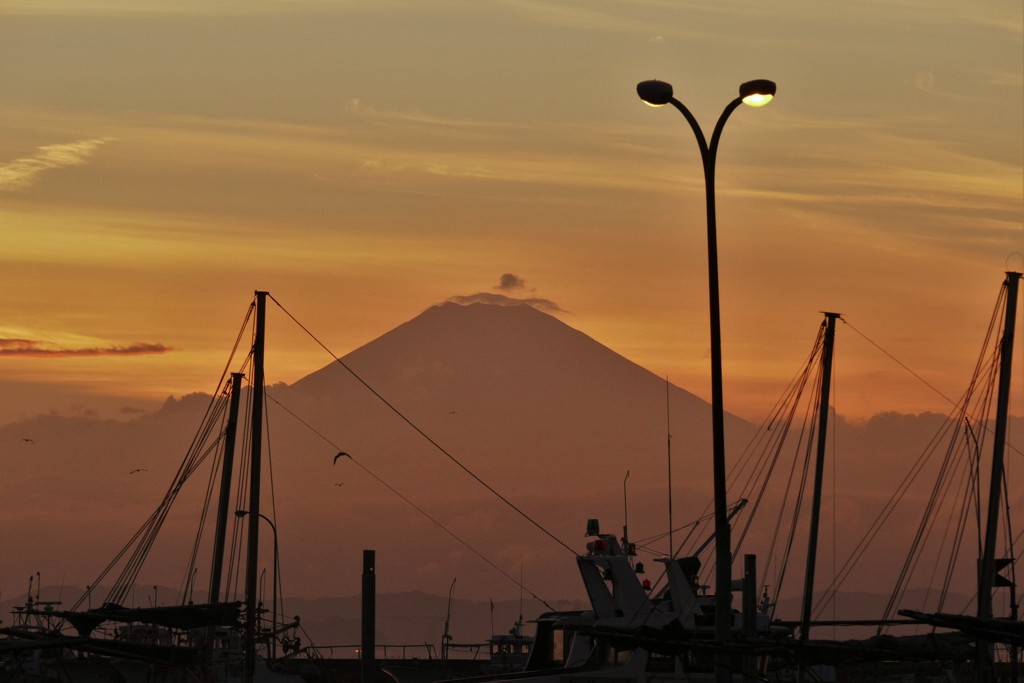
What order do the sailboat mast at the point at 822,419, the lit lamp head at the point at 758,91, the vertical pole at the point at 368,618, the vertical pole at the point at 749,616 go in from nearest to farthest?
the lit lamp head at the point at 758,91 < the vertical pole at the point at 749,616 < the vertical pole at the point at 368,618 < the sailboat mast at the point at 822,419

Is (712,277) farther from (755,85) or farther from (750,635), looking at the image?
(750,635)

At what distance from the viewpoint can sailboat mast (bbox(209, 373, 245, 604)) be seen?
219 feet

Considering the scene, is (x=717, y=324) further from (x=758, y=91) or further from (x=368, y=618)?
(x=368, y=618)

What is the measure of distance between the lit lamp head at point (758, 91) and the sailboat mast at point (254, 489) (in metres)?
27.5

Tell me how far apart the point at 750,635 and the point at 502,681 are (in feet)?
28.0

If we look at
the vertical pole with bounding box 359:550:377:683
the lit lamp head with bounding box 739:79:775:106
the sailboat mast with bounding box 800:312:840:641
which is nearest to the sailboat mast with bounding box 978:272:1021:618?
the sailboat mast with bounding box 800:312:840:641

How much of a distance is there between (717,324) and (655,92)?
4422 millimetres

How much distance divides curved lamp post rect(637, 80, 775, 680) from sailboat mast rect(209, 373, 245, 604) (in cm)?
3766

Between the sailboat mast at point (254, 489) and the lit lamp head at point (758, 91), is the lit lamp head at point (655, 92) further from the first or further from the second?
the sailboat mast at point (254, 489)

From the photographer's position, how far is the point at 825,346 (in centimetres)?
6331

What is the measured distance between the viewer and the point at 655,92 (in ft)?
102

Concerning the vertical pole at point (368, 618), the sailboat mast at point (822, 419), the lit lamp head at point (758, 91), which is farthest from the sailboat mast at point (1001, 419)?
the lit lamp head at point (758, 91)

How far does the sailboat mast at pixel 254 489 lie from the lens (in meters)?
53.0

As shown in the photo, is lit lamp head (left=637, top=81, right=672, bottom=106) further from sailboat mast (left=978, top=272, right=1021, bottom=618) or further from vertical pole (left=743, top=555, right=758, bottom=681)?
sailboat mast (left=978, top=272, right=1021, bottom=618)
